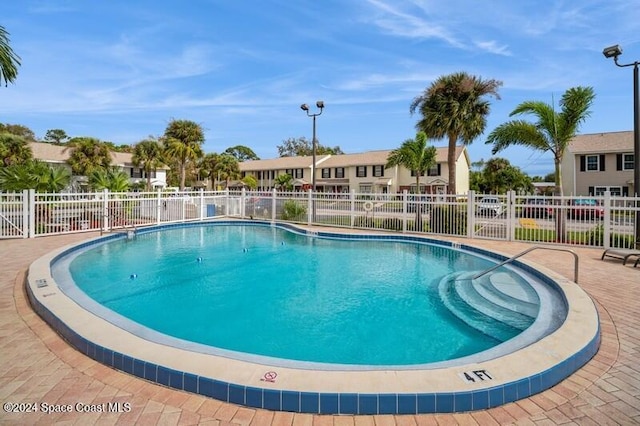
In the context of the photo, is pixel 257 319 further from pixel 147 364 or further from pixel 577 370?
pixel 577 370

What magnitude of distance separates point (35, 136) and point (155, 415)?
64.6 m

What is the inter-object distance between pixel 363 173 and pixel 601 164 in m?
20.7

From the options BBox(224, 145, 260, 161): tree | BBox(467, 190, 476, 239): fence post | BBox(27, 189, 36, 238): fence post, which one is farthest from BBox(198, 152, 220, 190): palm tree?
BBox(224, 145, 260, 161): tree

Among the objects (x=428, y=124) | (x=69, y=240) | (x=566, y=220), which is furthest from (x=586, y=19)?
(x=69, y=240)

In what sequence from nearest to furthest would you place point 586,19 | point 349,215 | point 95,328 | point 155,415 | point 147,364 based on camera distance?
point 155,415 < point 147,364 < point 95,328 < point 586,19 < point 349,215

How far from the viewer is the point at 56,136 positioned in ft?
221

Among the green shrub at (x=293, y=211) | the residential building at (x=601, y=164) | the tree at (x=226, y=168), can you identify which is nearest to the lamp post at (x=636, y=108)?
the green shrub at (x=293, y=211)

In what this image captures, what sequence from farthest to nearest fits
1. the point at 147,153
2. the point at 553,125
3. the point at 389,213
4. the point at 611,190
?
the point at 147,153, the point at 611,190, the point at 389,213, the point at 553,125

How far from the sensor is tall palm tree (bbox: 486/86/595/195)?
11.9m

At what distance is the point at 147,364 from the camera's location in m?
3.11

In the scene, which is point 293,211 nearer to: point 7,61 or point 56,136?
point 7,61

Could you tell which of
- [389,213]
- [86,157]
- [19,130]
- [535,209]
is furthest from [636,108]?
[19,130]

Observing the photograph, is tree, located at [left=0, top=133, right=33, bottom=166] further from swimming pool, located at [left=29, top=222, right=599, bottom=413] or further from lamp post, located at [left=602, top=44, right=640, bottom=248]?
lamp post, located at [left=602, top=44, right=640, bottom=248]

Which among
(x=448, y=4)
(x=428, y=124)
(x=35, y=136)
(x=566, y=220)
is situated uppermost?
(x=35, y=136)
